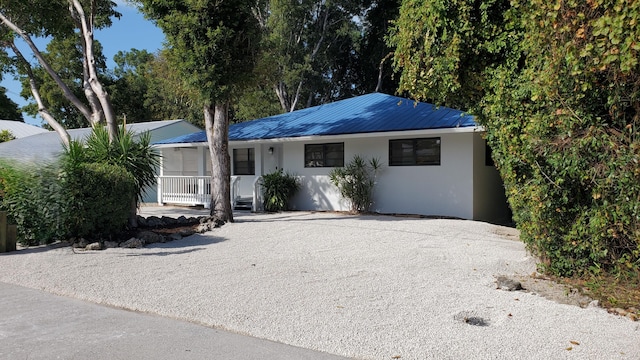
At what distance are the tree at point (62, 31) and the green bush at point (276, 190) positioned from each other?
5.65m

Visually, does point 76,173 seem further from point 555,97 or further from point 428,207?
point 428,207

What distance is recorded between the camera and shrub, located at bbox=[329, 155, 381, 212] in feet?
50.0

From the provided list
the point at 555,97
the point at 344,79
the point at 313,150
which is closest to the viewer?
the point at 555,97

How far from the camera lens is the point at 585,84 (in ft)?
17.8

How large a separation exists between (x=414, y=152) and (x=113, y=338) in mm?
11247

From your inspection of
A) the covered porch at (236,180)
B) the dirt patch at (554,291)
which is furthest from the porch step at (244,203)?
the dirt patch at (554,291)

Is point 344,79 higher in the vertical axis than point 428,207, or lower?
higher

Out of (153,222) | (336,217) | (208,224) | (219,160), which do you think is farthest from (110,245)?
(336,217)

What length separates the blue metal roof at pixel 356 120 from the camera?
46.9 feet

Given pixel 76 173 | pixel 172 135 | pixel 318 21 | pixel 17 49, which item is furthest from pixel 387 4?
pixel 76 173

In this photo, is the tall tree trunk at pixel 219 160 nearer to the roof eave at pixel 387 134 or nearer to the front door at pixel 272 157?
the roof eave at pixel 387 134

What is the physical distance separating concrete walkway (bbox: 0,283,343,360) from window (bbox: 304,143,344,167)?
11.0m

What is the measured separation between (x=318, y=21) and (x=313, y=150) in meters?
15.9

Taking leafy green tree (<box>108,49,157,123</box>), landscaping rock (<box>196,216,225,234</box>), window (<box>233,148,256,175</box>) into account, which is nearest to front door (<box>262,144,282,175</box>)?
window (<box>233,148,256,175</box>)
